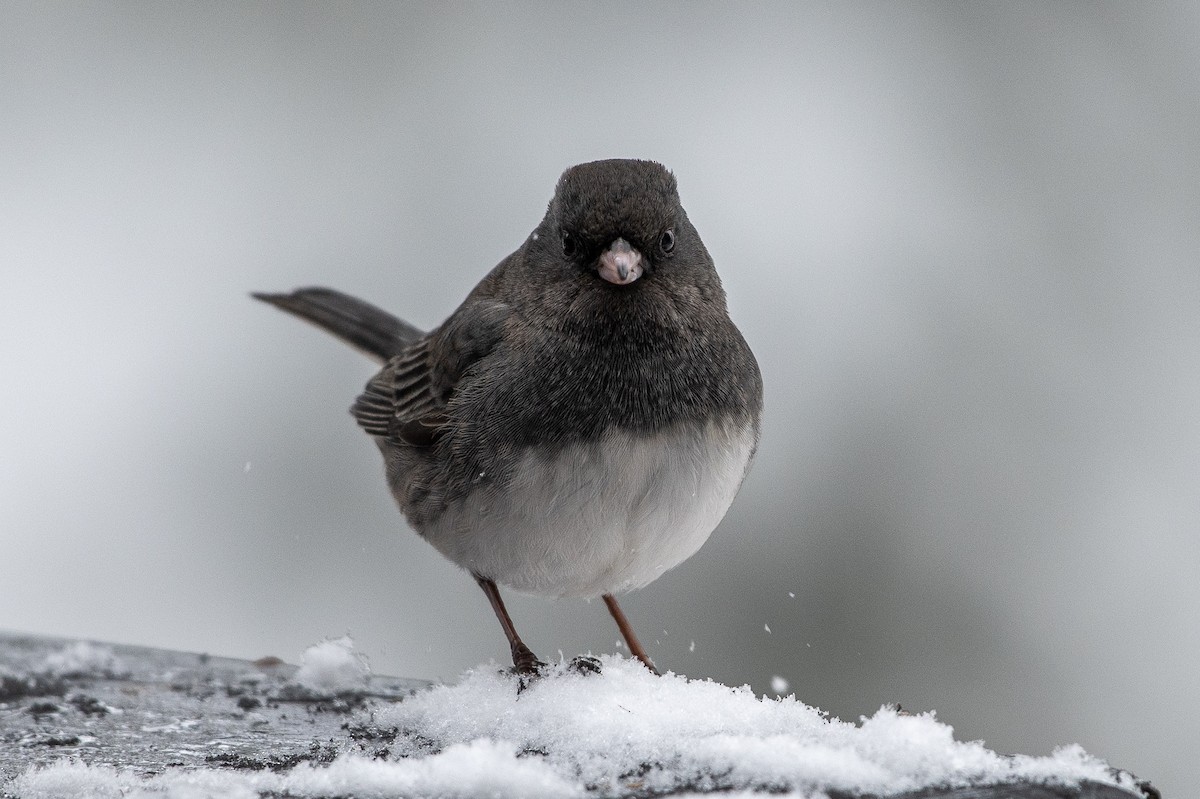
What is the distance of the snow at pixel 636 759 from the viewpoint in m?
1.63

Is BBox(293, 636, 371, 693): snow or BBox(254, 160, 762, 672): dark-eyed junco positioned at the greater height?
BBox(254, 160, 762, 672): dark-eyed junco

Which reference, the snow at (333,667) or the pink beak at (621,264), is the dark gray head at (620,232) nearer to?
the pink beak at (621,264)

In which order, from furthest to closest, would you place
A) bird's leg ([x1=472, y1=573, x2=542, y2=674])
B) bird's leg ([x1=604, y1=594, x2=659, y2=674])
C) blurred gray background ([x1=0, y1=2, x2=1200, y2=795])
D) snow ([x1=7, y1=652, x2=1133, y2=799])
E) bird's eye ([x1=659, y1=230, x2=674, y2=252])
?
blurred gray background ([x1=0, y1=2, x2=1200, y2=795]), bird's leg ([x1=604, y1=594, x2=659, y2=674]), bird's leg ([x1=472, y1=573, x2=542, y2=674]), bird's eye ([x1=659, y1=230, x2=674, y2=252]), snow ([x1=7, y1=652, x2=1133, y2=799])

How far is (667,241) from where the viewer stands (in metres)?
2.45

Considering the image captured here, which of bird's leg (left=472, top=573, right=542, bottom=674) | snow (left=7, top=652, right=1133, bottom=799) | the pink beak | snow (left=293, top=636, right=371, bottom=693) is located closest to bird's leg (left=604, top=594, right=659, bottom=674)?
bird's leg (left=472, top=573, right=542, bottom=674)

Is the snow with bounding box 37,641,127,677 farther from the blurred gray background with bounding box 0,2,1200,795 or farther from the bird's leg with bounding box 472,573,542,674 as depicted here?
the blurred gray background with bounding box 0,2,1200,795

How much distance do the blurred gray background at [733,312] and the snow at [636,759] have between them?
1.99m

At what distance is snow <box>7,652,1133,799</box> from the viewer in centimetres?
163

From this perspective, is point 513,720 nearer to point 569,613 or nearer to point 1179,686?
point 569,613

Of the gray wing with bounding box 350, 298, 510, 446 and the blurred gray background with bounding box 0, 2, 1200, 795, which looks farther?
the blurred gray background with bounding box 0, 2, 1200, 795

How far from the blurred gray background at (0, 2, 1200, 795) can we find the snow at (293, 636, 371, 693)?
138cm

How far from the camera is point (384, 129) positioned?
526cm

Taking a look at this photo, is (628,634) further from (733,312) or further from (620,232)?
(733,312)

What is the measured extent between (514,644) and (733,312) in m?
A: 2.17
